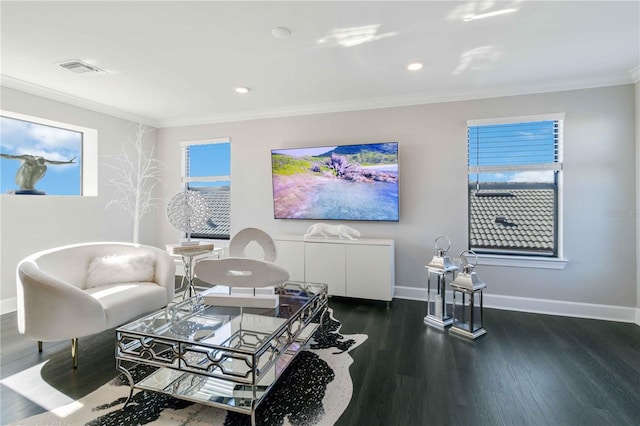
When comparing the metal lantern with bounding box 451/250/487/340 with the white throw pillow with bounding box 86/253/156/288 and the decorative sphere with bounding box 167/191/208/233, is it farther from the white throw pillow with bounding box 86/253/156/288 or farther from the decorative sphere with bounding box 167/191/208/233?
the white throw pillow with bounding box 86/253/156/288

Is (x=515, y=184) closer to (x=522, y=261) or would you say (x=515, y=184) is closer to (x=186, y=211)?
(x=522, y=261)

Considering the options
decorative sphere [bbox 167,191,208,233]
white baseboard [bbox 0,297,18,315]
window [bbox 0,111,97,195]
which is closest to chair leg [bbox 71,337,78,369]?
decorative sphere [bbox 167,191,208,233]

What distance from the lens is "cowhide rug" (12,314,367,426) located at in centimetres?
160

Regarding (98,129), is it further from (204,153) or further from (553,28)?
(553,28)

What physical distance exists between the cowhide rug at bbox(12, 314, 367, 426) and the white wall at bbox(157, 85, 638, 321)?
2.03 m

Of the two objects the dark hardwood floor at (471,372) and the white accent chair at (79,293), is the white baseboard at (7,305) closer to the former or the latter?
the dark hardwood floor at (471,372)

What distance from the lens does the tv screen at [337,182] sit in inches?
142

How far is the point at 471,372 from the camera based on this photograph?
2.10 metres

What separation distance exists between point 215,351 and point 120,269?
1688 millimetres

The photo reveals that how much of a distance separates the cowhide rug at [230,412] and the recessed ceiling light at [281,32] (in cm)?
245

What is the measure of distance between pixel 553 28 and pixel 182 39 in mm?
2777

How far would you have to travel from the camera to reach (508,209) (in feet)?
11.1

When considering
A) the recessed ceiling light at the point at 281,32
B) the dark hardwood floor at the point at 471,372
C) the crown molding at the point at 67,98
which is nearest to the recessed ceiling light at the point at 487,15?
the recessed ceiling light at the point at 281,32

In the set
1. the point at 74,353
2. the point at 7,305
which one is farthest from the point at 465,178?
the point at 7,305
